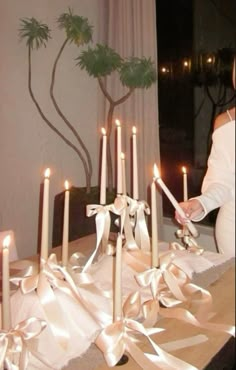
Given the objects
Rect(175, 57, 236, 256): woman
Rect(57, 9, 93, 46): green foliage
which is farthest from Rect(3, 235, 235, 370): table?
Rect(57, 9, 93, 46): green foliage

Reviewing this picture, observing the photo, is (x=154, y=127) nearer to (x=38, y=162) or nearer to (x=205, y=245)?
(x=205, y=245)

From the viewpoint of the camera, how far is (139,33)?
1.69 m

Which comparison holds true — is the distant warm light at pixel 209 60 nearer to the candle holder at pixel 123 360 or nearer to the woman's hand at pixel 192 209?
the woman's hand at pixel 192 209

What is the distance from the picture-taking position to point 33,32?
206 cm

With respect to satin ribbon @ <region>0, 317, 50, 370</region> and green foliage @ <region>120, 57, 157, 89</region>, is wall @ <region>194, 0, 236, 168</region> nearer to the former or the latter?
satin ribbon @ <region>0, 317, 50, 370</region>

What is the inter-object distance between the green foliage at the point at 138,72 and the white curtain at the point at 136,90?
1.1 inches

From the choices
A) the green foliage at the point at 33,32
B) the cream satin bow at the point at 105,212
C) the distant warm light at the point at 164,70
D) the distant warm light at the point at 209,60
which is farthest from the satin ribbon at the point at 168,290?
the green foliage at the point at 33,32

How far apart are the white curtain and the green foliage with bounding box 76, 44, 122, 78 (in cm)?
4

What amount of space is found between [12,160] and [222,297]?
1983 millimetres

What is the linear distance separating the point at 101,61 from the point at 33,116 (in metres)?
0.59

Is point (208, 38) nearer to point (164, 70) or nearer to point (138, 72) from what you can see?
point (164, 70)

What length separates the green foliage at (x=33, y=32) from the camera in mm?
2062

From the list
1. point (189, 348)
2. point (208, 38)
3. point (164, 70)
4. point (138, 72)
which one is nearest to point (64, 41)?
point (138, 72)

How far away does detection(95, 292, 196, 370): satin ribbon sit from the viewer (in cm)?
53
